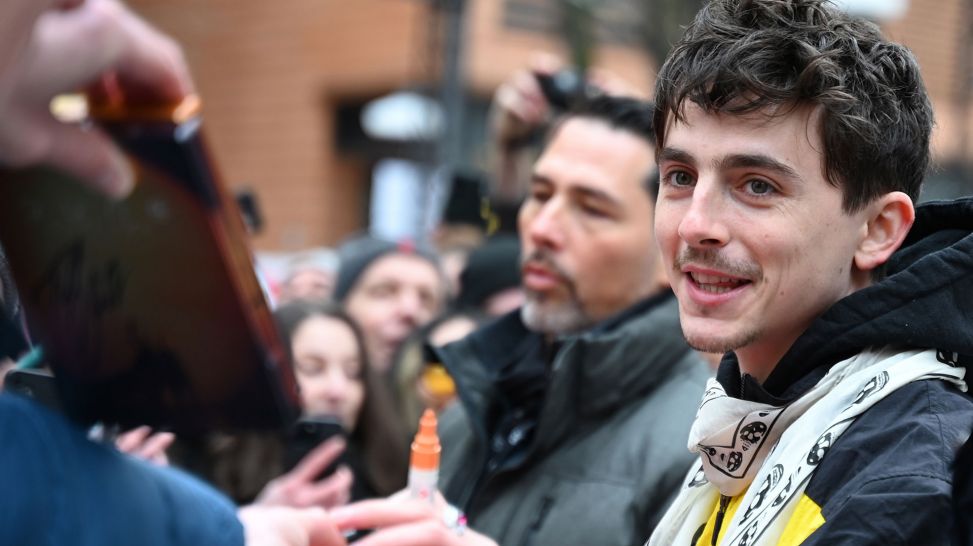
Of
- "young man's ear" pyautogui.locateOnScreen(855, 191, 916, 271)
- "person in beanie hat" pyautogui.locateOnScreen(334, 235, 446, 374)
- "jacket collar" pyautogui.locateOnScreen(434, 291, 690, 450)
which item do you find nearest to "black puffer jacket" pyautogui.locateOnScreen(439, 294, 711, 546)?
"jacket collar" pyautogui.locateOnScreen(434, 291, 690, 450)

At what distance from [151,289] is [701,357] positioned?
2.02 metres

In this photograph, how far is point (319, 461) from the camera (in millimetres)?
2695

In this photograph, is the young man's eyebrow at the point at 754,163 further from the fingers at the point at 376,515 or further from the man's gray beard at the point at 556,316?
the man's gray beard at the point at 556,316

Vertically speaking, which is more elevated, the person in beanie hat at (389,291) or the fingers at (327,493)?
the fingers at (327,493)

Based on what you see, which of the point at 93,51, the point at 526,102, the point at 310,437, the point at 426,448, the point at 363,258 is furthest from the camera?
the point at 363,258

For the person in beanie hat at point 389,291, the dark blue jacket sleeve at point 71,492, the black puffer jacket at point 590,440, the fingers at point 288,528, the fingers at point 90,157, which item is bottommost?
the person in beanie hat at point 389,291

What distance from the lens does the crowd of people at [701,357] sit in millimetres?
1188

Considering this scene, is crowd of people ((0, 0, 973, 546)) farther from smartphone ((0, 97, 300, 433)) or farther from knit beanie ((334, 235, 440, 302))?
knit beanie ((334, 235, 440, 302))

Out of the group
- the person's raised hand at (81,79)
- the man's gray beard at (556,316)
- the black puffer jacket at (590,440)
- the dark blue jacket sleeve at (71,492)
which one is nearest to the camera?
the person's raised hand at (81,79)

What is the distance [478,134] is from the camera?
14742mm

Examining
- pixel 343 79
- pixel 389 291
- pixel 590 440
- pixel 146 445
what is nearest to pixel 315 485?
pixel 146 445

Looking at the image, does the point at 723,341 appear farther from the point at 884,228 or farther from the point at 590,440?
the point at 590,440

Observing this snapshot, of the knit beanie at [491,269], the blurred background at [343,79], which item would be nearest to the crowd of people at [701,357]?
the knit beanie at [491,269]

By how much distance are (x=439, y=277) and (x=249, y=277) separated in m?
4.24
